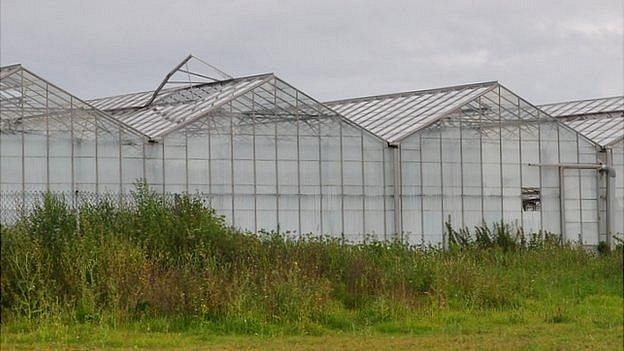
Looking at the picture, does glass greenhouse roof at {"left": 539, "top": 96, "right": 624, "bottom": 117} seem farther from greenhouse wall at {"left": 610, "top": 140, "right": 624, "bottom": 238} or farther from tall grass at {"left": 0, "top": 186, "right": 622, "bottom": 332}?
tall grass at {"left": 0, "top": 186, "right": 622, "bottom": 332}

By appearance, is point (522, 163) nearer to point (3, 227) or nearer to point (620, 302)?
point (620, 302)

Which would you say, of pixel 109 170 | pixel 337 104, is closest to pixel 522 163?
pixel 337 104

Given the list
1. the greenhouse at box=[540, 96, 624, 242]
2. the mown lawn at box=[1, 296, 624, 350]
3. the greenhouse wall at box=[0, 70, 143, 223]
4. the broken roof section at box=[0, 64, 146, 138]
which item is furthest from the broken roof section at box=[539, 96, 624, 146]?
the mown lawn at box=[1, 296, 624, 350]

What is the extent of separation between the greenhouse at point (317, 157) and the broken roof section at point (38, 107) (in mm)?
37

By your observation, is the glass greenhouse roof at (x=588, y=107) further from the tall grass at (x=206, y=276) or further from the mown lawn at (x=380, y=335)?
the mown lawn at (x=380, y=335)

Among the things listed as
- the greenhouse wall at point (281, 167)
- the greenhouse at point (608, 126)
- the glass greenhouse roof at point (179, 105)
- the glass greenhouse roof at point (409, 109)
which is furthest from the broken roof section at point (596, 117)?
the glass greenhouse roof at point (179, 105)

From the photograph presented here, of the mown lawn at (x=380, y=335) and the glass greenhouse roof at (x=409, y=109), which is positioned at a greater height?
the glass greenhouse roof at (x=409, y=109)

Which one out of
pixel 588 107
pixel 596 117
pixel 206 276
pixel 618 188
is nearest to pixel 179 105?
pixel 618 188

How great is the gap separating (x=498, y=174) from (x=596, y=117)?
29.1ft

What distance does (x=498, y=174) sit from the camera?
42031 mm

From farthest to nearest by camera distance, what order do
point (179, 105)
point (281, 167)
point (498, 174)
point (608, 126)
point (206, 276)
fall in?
point (608, 126) → point (498, 174) → point (179, 105) → point (281, 167) → point (206, 276)

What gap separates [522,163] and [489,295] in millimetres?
16735

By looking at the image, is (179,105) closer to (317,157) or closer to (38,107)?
(317,157)

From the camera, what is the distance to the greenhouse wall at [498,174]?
1596 inches
